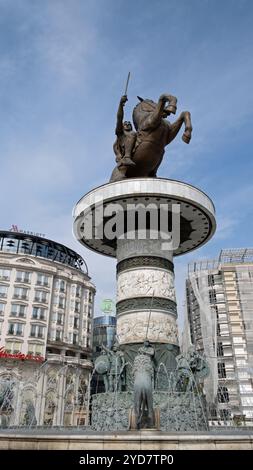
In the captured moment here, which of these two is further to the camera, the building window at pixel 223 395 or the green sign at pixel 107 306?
the green sign at pixel 107 306

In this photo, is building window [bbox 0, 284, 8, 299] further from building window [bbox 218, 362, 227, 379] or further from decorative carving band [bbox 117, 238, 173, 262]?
decorative carving band [bbox 117, 238, 173, 262]

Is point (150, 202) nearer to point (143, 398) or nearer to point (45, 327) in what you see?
point (143, 398)

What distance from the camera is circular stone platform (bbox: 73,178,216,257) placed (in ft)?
43.4

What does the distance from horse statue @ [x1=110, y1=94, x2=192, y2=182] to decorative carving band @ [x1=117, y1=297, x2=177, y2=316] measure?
4.41 meters

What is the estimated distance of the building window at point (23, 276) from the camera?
47.5 metres

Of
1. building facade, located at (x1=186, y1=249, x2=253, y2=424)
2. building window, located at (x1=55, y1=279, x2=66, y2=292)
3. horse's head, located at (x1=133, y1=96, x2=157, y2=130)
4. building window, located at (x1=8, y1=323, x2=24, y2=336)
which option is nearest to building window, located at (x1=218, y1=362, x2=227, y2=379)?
building facade, located at (x1=186, y1=249, x2=253, y2=424)

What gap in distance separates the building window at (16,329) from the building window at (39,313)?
2.08 m

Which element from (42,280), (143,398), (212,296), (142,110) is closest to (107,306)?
(42,280)

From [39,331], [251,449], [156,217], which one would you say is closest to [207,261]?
[39,331]

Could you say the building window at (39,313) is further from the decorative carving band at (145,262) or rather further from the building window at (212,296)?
the decorative carving band at (145,262)

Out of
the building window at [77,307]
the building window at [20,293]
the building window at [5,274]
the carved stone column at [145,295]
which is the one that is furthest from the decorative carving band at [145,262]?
the building window at [77,307]

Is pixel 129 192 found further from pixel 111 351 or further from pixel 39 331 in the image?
pixel 39 331
